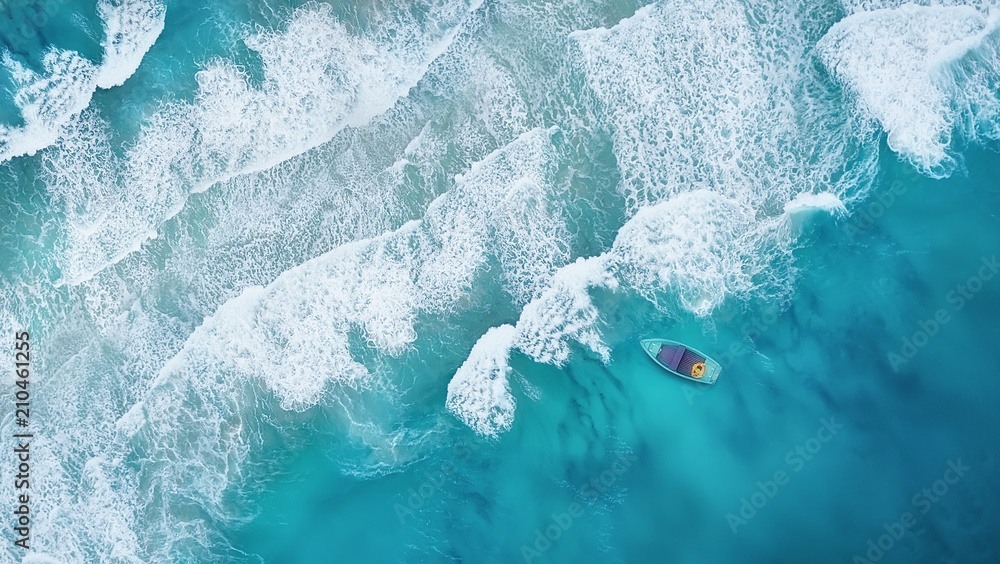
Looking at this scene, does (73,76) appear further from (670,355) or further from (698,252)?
(670,355)

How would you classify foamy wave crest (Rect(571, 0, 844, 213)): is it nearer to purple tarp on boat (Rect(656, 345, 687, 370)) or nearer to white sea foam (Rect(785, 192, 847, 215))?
white sea foam (Rect(785, 192, 847, 215))

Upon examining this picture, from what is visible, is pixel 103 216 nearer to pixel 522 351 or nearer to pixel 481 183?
pixel 481 183

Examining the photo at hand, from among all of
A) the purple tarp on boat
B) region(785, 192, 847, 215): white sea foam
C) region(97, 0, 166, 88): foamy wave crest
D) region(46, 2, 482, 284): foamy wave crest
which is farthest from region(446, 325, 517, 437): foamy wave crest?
region(97, 0, 166, 88): foamy wave crest

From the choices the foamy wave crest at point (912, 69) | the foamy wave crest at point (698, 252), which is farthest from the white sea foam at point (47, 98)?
the foamy wave crest at point (912, 69)

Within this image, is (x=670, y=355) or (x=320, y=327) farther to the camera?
(x=320, y=327)

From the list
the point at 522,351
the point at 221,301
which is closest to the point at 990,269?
the point at 522,351

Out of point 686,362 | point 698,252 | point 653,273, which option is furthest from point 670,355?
point 698,252

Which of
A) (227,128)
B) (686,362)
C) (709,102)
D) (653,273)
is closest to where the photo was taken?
(686,362)
